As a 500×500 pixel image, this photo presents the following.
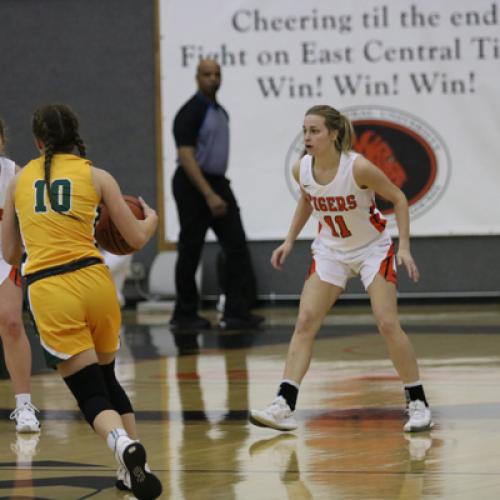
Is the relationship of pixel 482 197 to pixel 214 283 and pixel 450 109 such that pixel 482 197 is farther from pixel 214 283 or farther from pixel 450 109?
pixel 214 283

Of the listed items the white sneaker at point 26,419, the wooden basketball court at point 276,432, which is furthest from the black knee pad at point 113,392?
the white sneaker at point 26,419

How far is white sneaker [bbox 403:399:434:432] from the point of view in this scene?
7121 mm

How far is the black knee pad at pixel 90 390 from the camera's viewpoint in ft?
18.8

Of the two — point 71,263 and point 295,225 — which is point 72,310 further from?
point 295,225

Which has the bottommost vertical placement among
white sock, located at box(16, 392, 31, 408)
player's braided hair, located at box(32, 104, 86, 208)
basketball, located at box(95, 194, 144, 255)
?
white sock, located at box(16, 392, 31, 408)

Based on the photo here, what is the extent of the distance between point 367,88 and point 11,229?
31.7 feet

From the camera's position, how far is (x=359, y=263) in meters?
7.60

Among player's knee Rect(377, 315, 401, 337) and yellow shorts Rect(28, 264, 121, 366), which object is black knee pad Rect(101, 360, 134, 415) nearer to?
yellow shorts Rect(28, 264, 121, 366)

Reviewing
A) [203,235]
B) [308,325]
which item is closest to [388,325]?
[308,325]

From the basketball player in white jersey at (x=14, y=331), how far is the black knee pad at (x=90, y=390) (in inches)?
66.8

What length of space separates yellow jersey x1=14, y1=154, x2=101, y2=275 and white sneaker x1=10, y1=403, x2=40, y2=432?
5.61 ft

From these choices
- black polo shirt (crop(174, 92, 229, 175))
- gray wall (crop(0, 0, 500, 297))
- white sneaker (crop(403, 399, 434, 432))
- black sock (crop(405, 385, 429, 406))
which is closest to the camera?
white sneaker (crop(403, 399, 434, 432))

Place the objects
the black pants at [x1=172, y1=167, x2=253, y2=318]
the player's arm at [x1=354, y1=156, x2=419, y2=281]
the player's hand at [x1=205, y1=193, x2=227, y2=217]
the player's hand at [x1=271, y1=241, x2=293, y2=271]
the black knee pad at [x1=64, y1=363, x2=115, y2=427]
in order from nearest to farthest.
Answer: the black knee pad at [x1=64, y1=363, x2=115, y2=427] → the player's arm at [x1=354, y1=156, x2=419, y2=281] → the player's hand at [x1=271, y1=241, x2=293, y2=271] → the player's hand at [x1=205, y1=193, x2=227, y2=217] → the black pants at [x1=172, y1=167, x2=253, y2=318]

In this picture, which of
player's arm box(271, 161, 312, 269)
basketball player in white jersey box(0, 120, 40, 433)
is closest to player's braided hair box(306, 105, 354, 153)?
player's arm box(271, 161, 312, 269)
